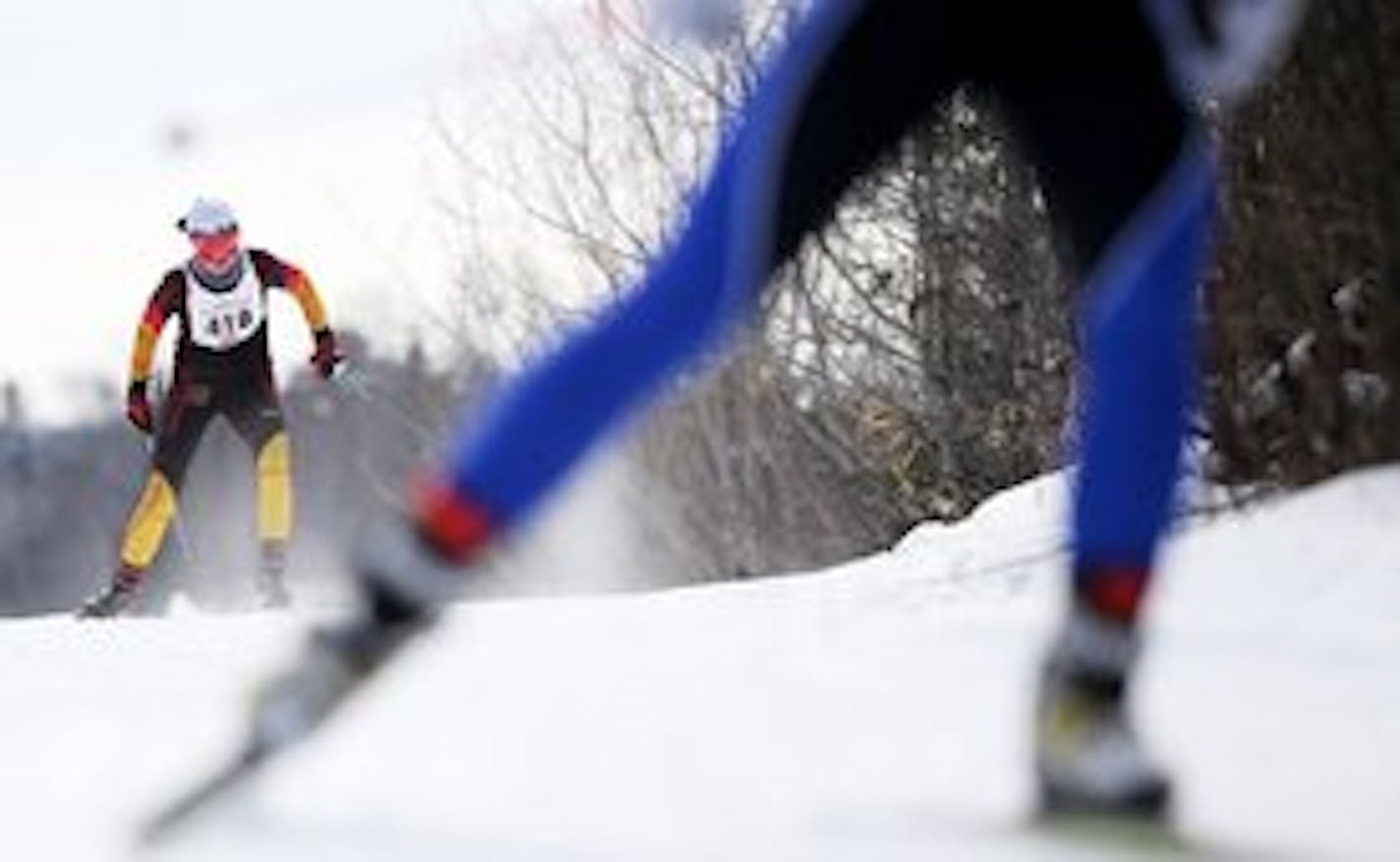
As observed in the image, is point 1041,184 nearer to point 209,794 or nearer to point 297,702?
point 297,702

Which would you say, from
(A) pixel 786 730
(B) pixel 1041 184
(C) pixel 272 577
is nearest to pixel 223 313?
(C) pixel 272 577

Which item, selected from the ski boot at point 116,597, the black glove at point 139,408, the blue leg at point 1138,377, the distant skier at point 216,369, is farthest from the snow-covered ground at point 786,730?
the black glove at point 139,408

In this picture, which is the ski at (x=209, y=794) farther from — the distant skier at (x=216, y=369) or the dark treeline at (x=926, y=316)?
the distant skier at (x=216, y=369)

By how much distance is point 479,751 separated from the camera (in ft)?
10.1

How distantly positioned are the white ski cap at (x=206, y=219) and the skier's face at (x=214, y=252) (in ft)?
0.07

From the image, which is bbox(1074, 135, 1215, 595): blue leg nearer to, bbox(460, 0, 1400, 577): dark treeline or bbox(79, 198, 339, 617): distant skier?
bbox(460, 0, 1400, 577): dark treeline

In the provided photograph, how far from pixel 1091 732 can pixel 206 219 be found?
23.7 ft

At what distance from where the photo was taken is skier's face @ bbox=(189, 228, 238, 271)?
9391 millimetres

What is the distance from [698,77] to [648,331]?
43.8 feet

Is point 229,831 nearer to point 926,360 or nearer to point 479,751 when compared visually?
point 479,751

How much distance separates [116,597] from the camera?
898cm

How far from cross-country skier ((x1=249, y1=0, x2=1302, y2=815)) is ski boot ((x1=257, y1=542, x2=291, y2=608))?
6.62 meters

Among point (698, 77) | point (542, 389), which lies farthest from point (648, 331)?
point (698, 77)

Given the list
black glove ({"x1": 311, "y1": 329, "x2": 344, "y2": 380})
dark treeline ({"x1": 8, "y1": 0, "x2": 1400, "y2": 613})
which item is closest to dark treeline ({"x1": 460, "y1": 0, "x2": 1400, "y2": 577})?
dark treeline ({"x1": 8, "y1": 0, "x2": 1400, "y2": 613})
